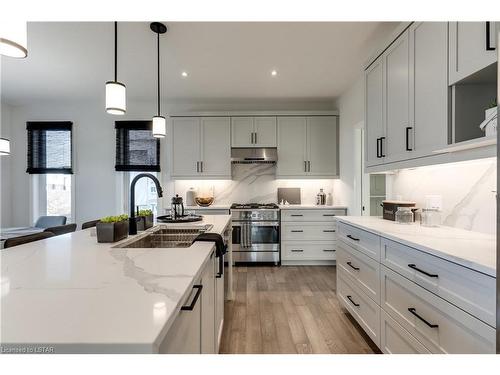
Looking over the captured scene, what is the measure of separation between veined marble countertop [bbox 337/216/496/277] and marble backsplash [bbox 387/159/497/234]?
0.09m

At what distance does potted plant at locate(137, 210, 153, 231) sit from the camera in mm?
1859

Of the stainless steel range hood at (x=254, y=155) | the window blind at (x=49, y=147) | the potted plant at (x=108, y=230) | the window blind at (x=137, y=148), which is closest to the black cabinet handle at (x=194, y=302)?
the potted plant at (x=108, y=230)

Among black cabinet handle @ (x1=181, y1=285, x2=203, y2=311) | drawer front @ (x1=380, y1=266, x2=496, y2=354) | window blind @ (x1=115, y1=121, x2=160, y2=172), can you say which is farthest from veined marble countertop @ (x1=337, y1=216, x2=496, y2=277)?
window blind @ (x1=115, y1=121, x2=160, y2=172)

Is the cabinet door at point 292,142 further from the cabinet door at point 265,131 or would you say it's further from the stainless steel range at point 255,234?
the stainless steel range at point 255,234

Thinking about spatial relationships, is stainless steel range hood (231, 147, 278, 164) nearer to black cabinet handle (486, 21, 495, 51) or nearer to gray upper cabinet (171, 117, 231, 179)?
gray upper cabinet (171, 117, 231, 179)

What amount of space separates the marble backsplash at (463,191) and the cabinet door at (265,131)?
239 centimetres

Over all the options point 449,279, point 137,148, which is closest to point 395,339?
point 449,279

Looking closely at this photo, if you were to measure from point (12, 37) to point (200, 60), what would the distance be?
2.27 meters

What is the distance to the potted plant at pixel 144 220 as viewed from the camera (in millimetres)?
1859

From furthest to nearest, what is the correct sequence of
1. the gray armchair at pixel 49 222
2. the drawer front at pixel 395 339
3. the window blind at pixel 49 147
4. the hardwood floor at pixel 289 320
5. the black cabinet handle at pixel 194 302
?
the window blind at pixel 49 147, the gray armchair at pixel 49 222, the hardwood floor at pixel 289 320, the drawer front at pixel 395 339, the black cabinet handle at pixel 194 302
